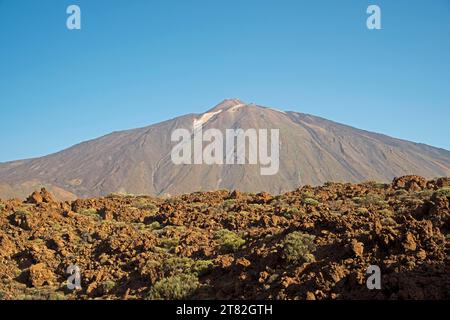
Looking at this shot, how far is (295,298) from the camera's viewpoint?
31.6 feet

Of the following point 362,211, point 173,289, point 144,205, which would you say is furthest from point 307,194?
point 173,289

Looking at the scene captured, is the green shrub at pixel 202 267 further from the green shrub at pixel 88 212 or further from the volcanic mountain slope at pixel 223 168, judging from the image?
the volcanic mountain slope at pixel 223 168

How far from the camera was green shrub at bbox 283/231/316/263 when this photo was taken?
11.4 m

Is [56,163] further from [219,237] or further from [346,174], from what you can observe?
[219,237]

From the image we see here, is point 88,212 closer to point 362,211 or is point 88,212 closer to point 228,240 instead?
point 228,240

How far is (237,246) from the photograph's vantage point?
13.9 metres

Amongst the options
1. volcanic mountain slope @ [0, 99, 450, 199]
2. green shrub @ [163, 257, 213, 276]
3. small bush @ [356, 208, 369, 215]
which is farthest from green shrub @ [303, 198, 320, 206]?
volcanic mountain slope @ [0, 99, 450, 199]

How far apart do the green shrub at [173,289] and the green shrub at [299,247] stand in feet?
7.05

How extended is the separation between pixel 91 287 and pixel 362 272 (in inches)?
249

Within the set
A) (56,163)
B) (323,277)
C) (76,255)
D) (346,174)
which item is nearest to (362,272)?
(323,277)

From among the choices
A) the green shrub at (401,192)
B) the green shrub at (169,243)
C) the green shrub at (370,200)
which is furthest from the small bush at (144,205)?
the green shrub at (401,192)

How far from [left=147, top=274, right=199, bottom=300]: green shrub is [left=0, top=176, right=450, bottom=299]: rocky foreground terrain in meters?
0.02

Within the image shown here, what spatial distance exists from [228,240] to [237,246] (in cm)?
62
